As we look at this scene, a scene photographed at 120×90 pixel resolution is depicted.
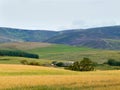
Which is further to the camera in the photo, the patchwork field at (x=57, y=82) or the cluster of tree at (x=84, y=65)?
the cluster of tree at (x=84, y=65)

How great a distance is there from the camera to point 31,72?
73.6 m

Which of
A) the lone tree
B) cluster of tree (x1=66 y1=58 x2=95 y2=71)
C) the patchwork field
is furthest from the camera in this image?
cluster of tree (x1=66 y1=58 x2=95 y2=71)

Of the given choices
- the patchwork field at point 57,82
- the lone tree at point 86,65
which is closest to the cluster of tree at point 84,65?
the lone tree at point 86,65

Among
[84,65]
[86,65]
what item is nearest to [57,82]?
[84,65]

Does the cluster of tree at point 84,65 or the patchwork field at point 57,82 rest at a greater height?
the patchwork field at point 57,82

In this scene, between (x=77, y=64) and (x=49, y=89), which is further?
(x=77, y=64)

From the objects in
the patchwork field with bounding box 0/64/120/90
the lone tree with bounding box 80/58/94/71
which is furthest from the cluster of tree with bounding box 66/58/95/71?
the patchwork field with bounding box 0/64/120/90

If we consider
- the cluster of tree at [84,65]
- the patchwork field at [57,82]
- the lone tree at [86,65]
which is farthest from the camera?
the cluster of tree at [84,65]

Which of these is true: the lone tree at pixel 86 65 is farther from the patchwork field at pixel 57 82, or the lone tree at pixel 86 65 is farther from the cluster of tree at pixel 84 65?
the patchwork field at pixel 57 82

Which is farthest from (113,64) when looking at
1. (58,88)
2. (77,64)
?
(58,88)

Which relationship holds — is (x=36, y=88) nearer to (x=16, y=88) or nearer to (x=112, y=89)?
(x=16, y=88)

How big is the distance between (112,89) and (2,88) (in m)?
10.8

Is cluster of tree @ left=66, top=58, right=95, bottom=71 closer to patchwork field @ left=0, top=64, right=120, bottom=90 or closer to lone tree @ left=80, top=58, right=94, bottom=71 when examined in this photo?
lone tree @ left=80, top=58, right=94, bottom=71

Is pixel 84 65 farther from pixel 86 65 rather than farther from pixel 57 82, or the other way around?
A: pixel 57 82
